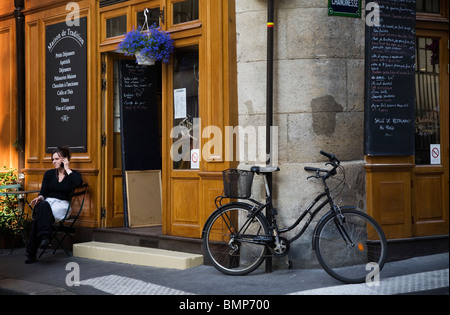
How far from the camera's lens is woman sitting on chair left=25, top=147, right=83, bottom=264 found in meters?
8.13

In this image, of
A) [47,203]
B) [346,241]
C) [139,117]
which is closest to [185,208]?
[47,203]

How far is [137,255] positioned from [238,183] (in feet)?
6.57

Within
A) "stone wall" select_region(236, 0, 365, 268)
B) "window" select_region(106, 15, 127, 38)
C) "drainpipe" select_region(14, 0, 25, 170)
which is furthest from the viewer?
"drainpipe" select_region(14, 0, 25, 170)

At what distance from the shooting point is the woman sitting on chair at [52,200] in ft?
26.7

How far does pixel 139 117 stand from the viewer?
9375mm

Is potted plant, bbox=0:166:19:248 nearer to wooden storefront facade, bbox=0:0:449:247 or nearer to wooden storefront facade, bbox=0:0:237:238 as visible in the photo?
wooden storefront facade, bbox=0:0:237:238

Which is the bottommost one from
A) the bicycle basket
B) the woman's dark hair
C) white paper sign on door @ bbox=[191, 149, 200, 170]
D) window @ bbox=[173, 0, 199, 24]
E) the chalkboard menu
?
the bicycle basket

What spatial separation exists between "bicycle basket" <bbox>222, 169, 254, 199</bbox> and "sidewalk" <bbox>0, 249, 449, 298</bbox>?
3.12 feet

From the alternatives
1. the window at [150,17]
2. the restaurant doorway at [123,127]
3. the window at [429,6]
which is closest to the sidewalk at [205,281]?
the restaurant doorway at [123,127]

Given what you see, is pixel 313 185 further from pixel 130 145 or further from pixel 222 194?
pixel 130 145

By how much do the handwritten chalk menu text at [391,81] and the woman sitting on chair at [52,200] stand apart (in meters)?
4.25

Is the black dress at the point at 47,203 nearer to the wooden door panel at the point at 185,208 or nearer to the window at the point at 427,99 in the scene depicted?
the wooden door panel at the point at 185,208

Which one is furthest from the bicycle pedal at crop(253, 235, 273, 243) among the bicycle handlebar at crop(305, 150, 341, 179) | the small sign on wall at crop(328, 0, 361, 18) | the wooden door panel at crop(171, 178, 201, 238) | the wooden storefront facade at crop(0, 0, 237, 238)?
the small sign on wall at crop(328, 0, 361, 18)

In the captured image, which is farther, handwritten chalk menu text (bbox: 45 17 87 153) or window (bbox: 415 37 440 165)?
handwritten chalk menu text (bbox: 45 17 87 153)
